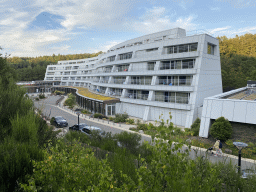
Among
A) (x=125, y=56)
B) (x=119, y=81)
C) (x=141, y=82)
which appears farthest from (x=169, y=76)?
(x=125, y=56)

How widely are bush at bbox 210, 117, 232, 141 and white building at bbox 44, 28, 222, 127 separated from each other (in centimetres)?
817

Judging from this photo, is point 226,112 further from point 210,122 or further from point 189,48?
point 189,48

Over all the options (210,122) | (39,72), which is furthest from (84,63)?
(210,122)

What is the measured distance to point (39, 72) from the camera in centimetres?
11688

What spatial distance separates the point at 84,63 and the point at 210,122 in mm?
76721

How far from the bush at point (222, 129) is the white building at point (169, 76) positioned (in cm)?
817

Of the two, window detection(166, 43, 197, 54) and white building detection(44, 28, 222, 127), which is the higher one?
window detection(166, 43, 197, 54)

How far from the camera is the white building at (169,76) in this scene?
27.3 meters

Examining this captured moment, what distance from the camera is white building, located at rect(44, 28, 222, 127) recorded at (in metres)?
27.3

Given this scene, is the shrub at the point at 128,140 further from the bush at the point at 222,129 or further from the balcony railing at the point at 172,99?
the balcony railing at the point at 172,99

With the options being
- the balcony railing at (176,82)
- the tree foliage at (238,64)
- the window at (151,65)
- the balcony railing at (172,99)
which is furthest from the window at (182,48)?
the tree foliage at (238,64)

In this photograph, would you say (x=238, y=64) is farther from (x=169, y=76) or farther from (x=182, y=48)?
(x=169, y=76)

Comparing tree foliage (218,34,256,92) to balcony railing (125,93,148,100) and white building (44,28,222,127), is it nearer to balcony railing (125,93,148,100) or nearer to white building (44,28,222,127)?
white building (44,28,222,127)

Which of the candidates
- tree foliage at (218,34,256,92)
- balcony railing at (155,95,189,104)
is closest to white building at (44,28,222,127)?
balcony railing at (155,95,189,104)
